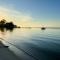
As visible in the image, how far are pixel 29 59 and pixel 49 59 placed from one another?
3.42m

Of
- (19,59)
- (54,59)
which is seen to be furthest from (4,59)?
(54,59)

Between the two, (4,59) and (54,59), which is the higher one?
(4,59)

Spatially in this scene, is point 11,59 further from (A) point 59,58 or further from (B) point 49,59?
(A) point 59,58

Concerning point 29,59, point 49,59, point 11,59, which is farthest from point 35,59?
point 11,59

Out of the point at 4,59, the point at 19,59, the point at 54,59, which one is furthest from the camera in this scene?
the point at 54,59

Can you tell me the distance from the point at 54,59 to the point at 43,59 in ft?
5.83

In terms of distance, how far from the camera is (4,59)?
14.6 meters

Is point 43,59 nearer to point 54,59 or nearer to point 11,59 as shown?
point 54,59

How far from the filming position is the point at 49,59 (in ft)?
59.0

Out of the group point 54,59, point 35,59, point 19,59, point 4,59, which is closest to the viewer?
point 4,59

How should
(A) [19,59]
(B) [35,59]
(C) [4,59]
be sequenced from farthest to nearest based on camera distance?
1. (B) [35,59]
2. (A) [19,59]
3. (C) [4,59]

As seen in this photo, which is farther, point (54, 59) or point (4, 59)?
point (54, 59)

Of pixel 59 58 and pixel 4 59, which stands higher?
pixel 4 59

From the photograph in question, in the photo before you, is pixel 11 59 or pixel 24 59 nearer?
pixel 11 59
